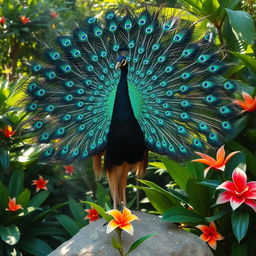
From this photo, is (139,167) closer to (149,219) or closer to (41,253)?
(149,219)

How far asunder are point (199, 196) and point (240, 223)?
1.50ft

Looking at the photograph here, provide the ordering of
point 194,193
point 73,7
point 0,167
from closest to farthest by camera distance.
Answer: point 194,193, point 0,167, point 73,7

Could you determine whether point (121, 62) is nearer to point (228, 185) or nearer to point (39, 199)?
point (228, 185)

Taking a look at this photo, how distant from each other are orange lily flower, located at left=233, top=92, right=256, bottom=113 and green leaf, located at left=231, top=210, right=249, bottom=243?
35.6 inches

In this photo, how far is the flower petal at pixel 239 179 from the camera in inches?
128

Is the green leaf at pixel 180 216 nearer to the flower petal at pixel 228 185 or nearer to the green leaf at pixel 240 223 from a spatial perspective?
the green leaf at pixel 240 223

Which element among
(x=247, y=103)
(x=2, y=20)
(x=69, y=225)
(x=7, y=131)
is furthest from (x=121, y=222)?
(x=2, y=20)

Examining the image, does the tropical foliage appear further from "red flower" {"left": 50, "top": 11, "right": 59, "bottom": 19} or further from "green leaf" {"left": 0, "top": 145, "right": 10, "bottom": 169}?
"red flower" {"left": 50, "top": 11, "right": 59, "bottom": 19}

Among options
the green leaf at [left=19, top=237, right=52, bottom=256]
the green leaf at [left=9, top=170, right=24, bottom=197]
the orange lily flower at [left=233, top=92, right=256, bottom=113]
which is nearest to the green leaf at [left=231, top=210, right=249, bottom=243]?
the orange lily flower at [left=233, top=92, right=256, bottom=113]

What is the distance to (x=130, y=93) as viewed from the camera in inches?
148

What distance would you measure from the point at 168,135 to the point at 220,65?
26.9 inches

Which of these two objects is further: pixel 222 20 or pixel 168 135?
pixel 222 20

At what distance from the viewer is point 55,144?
3.85 m

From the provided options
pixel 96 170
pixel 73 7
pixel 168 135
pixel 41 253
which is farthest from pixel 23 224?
pixel 73 7
